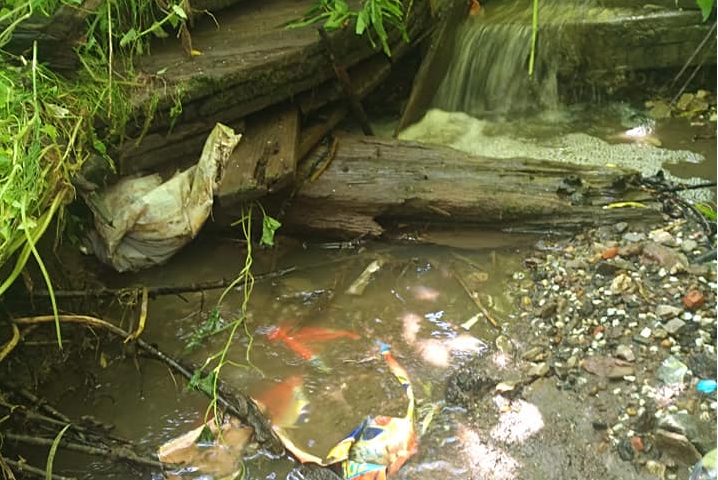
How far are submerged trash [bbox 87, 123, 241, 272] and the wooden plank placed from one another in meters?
0.12

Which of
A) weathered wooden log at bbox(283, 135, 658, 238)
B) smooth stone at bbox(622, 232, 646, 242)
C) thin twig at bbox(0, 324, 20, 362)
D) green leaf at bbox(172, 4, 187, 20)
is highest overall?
green leaf at bbox(172, 4, 187, 20)

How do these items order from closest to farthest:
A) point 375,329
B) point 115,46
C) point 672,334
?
1. point 672,334
2. point 375,329
3. point 115,46

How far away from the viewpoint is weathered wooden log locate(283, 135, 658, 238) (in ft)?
12.2

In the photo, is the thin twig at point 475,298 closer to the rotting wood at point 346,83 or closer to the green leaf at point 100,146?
the rotting wood at point 346,83

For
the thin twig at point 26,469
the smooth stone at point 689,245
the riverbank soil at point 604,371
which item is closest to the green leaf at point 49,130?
the thin twig at point 26,469

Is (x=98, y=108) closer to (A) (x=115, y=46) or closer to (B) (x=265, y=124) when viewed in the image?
(A) (x=115, y=46)

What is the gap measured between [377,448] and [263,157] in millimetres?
1872

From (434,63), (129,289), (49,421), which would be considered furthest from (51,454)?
(434,63)

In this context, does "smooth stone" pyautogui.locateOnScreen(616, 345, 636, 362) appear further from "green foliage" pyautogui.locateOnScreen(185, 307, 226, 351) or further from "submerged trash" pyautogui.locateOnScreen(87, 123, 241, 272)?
"submerged trash" pyautogui.locateOnScreen(87, 123, 241, 272)

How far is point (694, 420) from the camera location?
239 centimetres

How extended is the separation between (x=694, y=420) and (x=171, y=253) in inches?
116

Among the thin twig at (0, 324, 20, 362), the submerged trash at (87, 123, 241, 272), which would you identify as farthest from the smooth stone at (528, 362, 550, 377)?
the thin twig at (0, 324, 20, 362)

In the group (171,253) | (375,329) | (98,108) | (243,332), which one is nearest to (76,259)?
(171,253)

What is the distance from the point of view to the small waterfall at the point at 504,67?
17.6 feet
